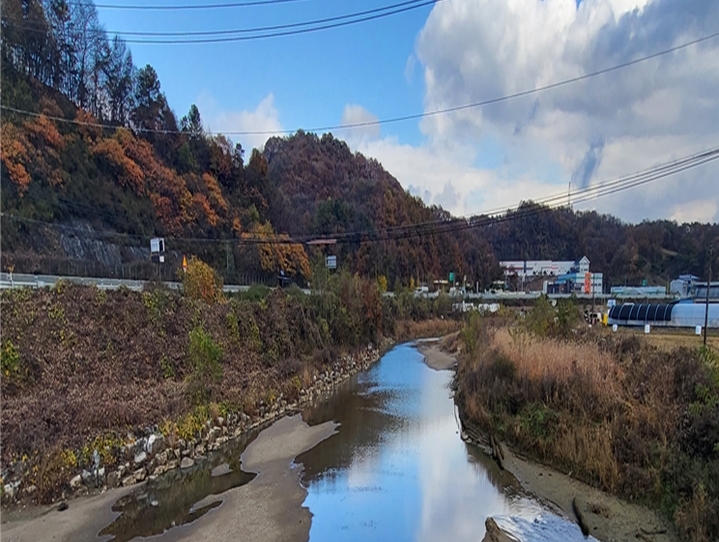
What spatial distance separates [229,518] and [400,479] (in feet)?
14.3

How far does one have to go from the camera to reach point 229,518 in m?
9.23

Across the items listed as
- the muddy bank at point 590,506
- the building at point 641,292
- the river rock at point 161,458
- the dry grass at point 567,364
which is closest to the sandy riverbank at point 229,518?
the river rock at point 161,458

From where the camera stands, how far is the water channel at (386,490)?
29.6 ft

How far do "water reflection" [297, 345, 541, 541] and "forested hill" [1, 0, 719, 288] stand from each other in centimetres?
2007

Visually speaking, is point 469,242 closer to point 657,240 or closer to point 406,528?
point 657,240

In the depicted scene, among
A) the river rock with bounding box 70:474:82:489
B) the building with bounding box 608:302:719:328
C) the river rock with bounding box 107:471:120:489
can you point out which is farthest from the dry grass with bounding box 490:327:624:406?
the building with bounding box 608:302:719:328

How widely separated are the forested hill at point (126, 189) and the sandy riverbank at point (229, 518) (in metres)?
22.1

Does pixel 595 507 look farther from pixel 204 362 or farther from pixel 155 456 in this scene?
pixel 204 362

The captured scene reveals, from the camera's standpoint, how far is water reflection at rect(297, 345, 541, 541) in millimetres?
9320

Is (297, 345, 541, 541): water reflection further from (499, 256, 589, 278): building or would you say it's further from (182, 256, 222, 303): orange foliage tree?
(499, 256, 589, 278): building

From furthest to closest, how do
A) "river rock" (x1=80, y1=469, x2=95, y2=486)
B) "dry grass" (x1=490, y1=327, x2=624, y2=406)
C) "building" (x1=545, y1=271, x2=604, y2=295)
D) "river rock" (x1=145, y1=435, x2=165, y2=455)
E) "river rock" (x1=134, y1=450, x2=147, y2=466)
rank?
"building" (x1=545, y1=271, x2=604, y2=295), "dry grass" (x1=490, y1=327, x2=624, y2=406), "river rock" (x1=145, y1=435, x2=165, y2=455), "river rock" (x1=134, y1=450, x2=147, y2=466), "river rock" (x1=80, y1=469, x2=95, y2=486)

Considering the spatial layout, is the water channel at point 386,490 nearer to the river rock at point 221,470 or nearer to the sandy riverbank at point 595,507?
the river rock at point 221,470

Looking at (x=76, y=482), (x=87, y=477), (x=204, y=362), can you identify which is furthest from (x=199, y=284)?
(x=76, y=482)

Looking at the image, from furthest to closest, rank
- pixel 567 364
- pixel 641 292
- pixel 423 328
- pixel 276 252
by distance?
1. pixel 641 292
2. pixel 423 328
3. pixel 276 252
4. pixel 567 364
